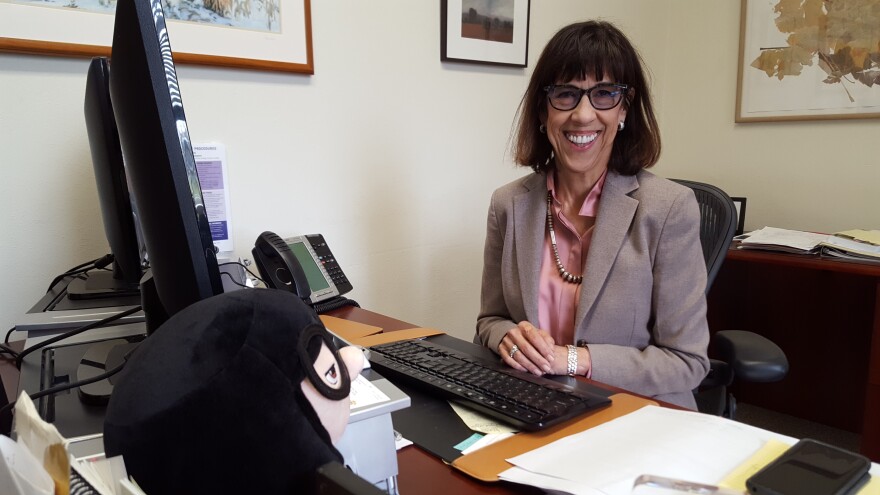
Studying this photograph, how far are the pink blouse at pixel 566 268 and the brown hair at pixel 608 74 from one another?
0.09 metres

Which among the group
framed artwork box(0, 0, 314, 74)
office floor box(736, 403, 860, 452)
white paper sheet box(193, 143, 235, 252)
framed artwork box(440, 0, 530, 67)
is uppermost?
framed artwork box(440, 0, 530, 67)

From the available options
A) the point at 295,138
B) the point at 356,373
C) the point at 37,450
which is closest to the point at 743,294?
the point at 295,138

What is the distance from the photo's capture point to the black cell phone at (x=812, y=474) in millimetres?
512

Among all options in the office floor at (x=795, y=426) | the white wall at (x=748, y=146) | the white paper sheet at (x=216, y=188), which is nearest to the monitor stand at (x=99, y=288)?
the white paper sheet at (x=216, y=188)

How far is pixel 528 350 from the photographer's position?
3.22 ft

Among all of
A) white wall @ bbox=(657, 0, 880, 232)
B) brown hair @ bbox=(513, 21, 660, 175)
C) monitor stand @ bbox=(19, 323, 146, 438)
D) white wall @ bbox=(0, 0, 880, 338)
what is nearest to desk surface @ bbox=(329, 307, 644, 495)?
monitor stand @ bbox=(19, 323, 146, 438)

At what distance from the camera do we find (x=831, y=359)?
2.20m

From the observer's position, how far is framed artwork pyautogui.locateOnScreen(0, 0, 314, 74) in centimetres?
111

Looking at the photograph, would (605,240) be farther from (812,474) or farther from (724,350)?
(812,474)

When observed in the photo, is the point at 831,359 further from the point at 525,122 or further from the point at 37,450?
the point at 37,450

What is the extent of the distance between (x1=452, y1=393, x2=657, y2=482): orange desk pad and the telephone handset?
698mm

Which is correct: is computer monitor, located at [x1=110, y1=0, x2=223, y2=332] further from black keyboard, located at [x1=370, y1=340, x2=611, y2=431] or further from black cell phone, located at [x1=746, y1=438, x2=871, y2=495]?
black cell phone, located at [x1=746, y1=438, x2=871, y2=495]

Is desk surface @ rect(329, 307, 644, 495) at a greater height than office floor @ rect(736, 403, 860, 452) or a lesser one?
greater

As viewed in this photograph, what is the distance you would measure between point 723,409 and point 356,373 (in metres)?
1.03
